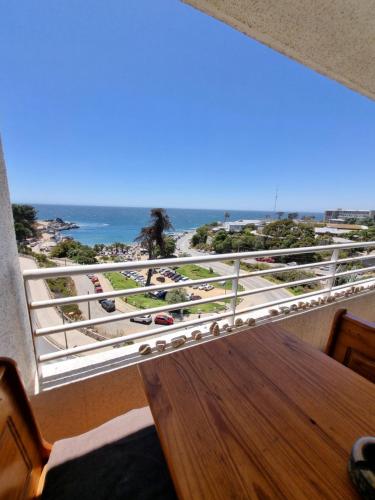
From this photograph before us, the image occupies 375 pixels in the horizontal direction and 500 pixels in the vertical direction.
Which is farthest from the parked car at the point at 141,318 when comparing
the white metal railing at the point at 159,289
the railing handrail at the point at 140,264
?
the railing handrail at the point at 140,264

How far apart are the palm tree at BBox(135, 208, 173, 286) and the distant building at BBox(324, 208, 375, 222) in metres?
3.27

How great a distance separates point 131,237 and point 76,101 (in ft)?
8.48

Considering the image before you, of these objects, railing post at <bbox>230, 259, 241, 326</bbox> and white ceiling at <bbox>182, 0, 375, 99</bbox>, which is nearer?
white ceiling at <bbox>182, 0, 375, 99</bbox>

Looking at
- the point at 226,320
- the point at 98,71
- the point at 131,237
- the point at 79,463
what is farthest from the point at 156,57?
the point at 79,463

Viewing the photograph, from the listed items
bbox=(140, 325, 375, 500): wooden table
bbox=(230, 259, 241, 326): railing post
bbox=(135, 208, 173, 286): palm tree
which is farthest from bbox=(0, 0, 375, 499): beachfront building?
bbox=(135, 208, 173, 286): palm tree

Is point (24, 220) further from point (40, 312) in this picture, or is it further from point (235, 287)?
point (235, 287)

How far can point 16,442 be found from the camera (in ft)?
1.84

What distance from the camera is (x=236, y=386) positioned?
0.66m

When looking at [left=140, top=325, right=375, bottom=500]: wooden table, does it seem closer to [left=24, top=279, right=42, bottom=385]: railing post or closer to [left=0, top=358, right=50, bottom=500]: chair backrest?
[left=0, top=358, right=50, bottom=500]: chair backrest

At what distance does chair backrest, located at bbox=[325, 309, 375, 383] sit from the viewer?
2.72ft

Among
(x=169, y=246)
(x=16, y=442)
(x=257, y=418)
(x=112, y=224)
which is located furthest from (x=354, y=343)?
(x=112, y=224)

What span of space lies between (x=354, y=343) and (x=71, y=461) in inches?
44.9

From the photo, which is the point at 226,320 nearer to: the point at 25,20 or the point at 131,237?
the point at 131,237

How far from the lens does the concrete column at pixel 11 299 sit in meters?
0.83
